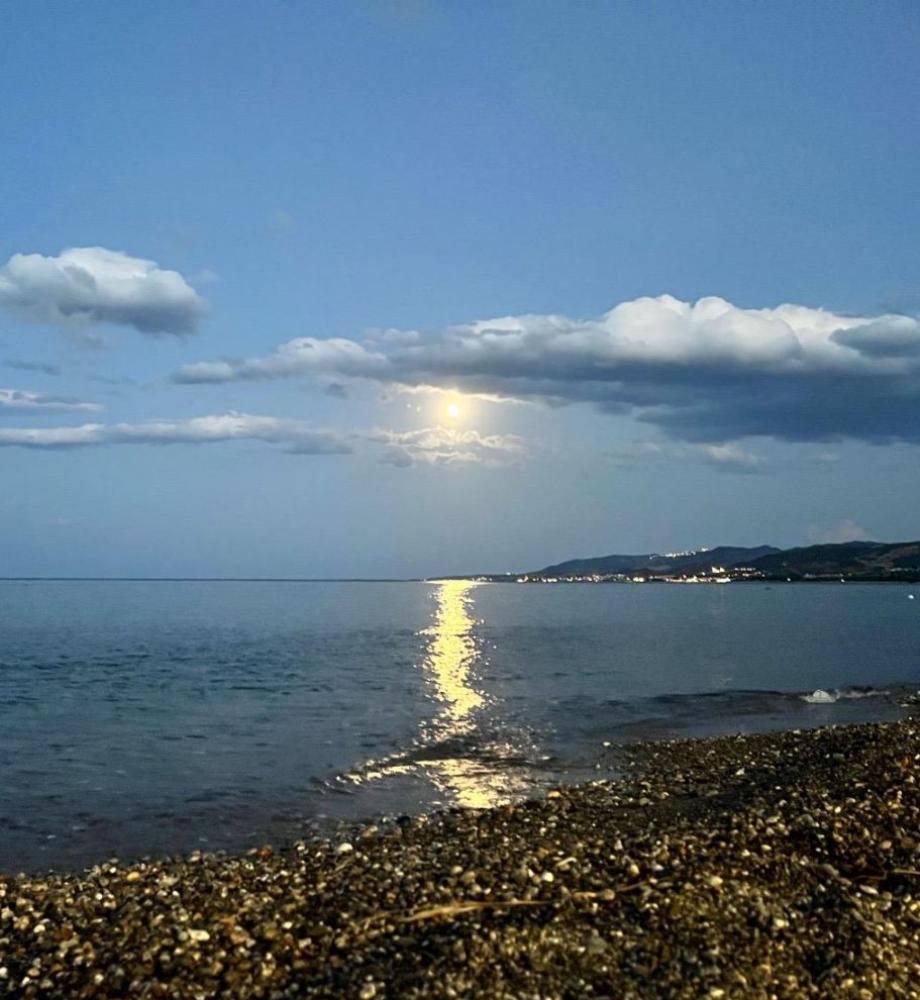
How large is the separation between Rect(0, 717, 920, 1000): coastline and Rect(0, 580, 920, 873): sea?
543 cm

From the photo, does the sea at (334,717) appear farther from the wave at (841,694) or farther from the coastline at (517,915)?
the coastline at (517,915)

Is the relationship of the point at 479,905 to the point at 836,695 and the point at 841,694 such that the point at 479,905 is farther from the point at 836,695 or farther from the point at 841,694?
the point at 841,694

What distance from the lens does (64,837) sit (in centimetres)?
2119

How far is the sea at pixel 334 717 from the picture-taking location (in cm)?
2359

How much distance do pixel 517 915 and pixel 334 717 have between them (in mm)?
29504

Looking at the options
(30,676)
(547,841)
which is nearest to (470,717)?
(547,841)

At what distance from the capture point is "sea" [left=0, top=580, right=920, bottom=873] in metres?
23.6

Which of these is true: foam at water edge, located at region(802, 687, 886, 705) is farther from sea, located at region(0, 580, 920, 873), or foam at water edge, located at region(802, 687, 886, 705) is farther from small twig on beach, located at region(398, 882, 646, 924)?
small twig on beach, located at region(398, 882, 646, 924)

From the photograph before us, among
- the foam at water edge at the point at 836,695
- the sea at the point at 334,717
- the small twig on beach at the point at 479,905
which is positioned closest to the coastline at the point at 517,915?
the small twig on beach at the point at 479,905

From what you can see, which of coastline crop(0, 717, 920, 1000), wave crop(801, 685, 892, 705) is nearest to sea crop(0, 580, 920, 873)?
wave crop(801, 685, 892, 705)

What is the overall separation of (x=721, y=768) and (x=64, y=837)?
1730 cm

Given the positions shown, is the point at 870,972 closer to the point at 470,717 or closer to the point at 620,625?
the point at 470,717

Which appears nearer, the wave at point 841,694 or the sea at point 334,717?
the sea at point 334,717

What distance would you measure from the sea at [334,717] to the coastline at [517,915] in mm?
5428
